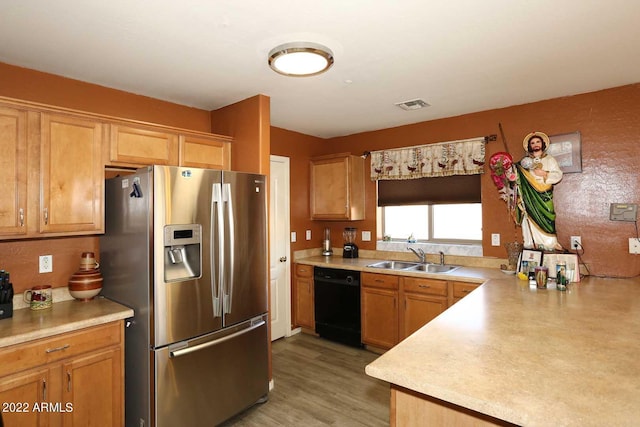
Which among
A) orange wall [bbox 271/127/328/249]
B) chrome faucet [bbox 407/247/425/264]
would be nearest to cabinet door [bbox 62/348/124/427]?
orange wall [bbox 271/127/328/249]

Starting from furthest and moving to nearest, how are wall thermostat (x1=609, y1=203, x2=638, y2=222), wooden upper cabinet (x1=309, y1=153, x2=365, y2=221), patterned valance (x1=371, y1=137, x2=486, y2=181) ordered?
1. wooden upper cabinet (x1=309, y1=153, x2=365, y2=221)
2. patterned valance (x1=371, y1=137, x2=486, y2=181)
3. wall thermostat (x1=609, y1=203, x2=638, y2=222)

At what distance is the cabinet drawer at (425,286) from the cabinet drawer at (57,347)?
2375 millimetres

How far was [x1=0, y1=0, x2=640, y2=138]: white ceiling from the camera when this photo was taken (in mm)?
1693

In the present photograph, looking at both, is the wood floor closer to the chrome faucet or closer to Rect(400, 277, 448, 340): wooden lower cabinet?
Rect(400, 277, 448, 340): wooden lower cabinet

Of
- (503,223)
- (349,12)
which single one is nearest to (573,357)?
(349,12)

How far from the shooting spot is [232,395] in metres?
2.40

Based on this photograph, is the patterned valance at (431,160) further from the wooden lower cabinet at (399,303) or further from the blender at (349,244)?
the wooden lower cabinet at (399,303)

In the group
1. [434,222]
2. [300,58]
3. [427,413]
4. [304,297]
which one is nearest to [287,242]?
[304,297]

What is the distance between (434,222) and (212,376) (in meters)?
2.79

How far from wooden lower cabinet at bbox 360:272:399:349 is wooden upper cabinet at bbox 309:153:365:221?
2.92ft

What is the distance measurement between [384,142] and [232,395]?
10.1 feet

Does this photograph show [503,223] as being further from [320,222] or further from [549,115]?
[320,222]

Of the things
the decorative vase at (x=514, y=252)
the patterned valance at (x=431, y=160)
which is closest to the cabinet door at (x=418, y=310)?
the decorative vase at (x=514, y=252)

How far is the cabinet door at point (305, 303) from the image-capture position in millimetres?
4031
